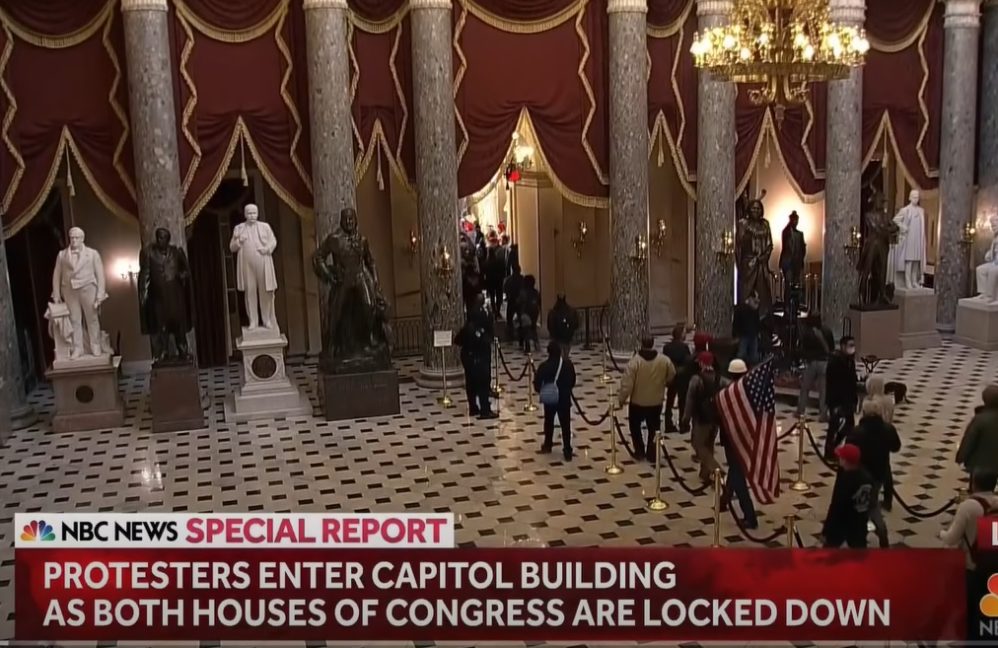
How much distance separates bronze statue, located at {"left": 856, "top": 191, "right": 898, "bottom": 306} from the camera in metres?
16.0

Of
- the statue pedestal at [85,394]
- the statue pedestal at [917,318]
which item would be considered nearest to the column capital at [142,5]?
the statue pedestal at [85,394]

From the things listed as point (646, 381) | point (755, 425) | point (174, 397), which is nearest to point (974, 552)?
point (755, 425)

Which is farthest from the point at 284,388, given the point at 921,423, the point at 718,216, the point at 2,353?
the point at 921,423

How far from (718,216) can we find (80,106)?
949 cm

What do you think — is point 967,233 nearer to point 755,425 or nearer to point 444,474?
point 755,425

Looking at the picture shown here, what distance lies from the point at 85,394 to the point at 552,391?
21.2 feet

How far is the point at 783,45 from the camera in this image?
1049cm

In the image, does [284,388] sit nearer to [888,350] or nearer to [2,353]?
[2,353]

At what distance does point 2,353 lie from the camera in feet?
45.6

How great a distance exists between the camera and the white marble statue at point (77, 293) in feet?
44.1

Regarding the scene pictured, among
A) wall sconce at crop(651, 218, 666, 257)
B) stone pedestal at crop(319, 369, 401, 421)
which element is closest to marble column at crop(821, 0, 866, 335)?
wall sconce at crop(651, 218, 666, 257)

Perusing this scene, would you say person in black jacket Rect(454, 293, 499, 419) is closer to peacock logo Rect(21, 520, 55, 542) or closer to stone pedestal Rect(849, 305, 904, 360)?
stone pedestal Rect(849, 305, 904, 360)

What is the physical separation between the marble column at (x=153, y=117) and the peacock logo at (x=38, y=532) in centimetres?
726

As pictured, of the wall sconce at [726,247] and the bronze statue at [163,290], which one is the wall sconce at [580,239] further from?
the bronze statue at [163,290]
